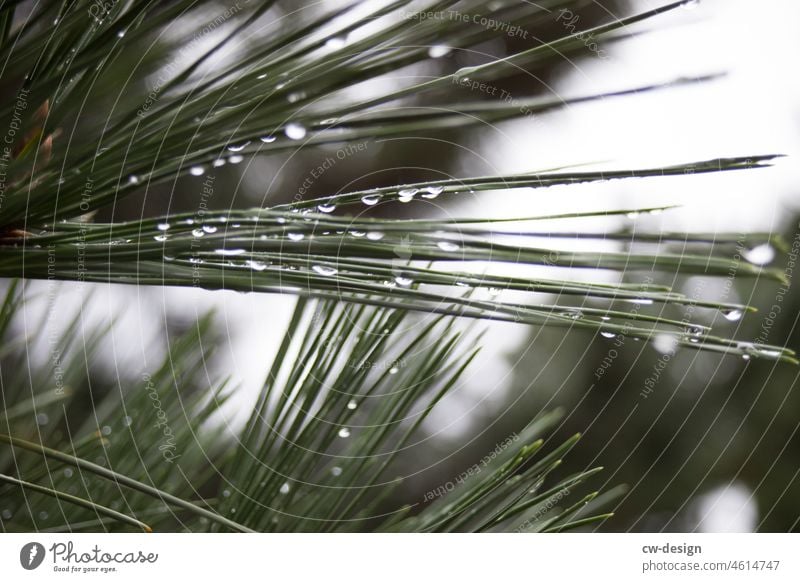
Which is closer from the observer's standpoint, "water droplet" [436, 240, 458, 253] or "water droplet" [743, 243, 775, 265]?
"water droplet" [436, 240, 458, 253]

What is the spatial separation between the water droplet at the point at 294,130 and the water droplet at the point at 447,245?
0.07 metres

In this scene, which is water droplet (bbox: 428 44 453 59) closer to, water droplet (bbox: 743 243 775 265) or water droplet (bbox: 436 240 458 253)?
water droplet (bbox: 436 240 458 253)

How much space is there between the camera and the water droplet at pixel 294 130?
22 cm

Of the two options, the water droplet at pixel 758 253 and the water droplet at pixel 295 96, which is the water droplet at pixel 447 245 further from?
the water droplet at pixel 758 253

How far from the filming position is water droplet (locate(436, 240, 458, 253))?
7.1 inches

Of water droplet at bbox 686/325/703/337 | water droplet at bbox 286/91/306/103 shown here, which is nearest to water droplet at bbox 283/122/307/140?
water droplet at bbox 286/91/306/103

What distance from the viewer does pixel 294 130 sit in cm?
22

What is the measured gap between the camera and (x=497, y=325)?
1.40ft

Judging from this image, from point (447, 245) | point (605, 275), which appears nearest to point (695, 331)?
point (447, 245)
